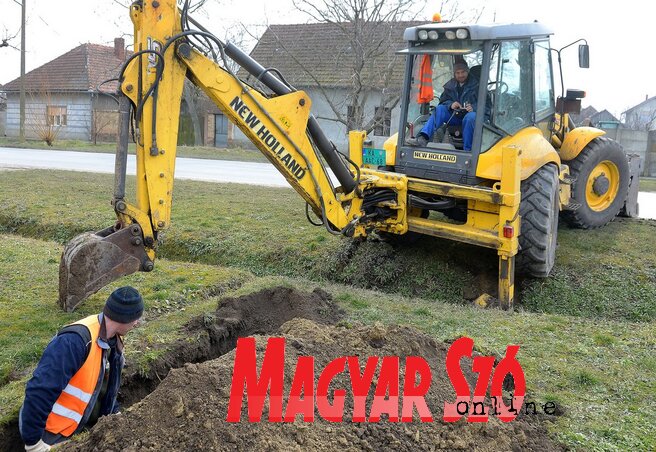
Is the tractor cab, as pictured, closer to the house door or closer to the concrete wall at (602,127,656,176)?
the concrete wall at (602,127,656,176)

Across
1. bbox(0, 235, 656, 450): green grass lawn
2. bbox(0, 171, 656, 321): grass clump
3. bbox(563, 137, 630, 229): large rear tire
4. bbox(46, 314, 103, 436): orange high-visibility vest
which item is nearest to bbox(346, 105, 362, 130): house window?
bbox(0, 171, 656, 321): grass clump

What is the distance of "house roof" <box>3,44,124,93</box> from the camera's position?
35.0 meters

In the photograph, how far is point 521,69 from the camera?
7473 millimetres

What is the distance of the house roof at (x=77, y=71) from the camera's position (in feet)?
115

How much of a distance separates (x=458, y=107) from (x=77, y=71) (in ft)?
107

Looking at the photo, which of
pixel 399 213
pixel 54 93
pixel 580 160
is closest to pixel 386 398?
pixel 399 213

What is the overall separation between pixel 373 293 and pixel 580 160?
3.76 meters

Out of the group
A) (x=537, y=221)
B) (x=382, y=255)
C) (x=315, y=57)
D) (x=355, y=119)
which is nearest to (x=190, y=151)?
(x=315, y=57)

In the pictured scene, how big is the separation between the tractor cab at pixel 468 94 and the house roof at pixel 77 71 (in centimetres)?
3007

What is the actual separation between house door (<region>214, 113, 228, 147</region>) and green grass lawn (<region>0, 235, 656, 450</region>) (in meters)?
25.7

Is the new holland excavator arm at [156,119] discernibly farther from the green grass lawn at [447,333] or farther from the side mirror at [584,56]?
the side mirror at [584,56]

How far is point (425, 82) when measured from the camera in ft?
25.9

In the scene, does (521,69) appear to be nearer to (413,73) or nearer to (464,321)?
(413,73)

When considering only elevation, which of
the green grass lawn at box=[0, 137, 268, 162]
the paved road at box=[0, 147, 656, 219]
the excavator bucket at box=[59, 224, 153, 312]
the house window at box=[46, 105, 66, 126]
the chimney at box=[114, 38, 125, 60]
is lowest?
the excavator bucket at box=[59, 224, 153, 312]
